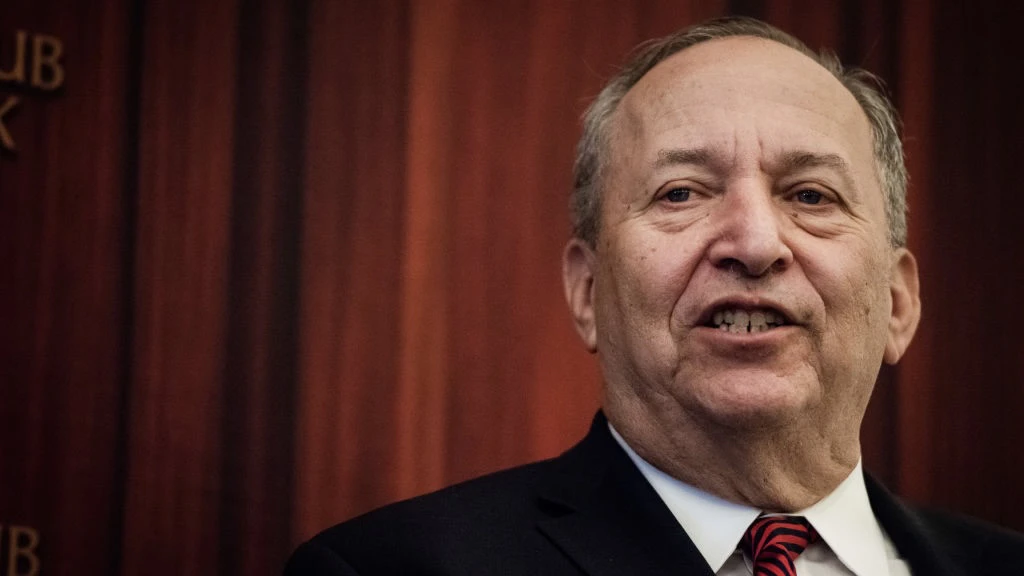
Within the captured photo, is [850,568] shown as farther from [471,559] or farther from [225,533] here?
[225,533]

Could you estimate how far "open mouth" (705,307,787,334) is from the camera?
2.03 meters

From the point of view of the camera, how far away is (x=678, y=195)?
216 cm

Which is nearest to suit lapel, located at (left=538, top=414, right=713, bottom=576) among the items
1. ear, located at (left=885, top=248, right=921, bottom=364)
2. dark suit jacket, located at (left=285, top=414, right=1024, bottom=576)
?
dark suit jacket, located at (left=285, top=414, right=1024, bottom=576)

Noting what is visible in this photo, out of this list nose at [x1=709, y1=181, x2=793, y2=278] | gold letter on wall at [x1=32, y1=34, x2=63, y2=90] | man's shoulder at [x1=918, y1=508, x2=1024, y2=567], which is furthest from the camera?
man's shoulder at [x1=918, y1=508, x2=1024, y2=567]

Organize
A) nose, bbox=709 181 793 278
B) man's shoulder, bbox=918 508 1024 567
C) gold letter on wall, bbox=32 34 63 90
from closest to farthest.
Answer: nose, bbox=709 181 793 278 < gold letter on wall, bbox=32 34 63 90 < man's shoulder, bbox=918 508 1024 567

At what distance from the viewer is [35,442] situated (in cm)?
208

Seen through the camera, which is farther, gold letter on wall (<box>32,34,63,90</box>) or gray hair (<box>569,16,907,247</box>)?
gray hair (<box>569,16,907,247</box>)

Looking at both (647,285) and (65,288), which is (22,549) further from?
(647,285)

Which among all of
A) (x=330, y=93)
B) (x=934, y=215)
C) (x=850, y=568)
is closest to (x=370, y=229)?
(x=330, y=93)

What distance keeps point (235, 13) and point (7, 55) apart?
384 mm

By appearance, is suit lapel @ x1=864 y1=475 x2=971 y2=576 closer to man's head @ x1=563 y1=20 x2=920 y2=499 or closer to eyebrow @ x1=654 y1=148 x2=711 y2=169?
man's head @ x1=563 y1=20 x2=920 y2=499

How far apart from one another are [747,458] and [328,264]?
77 cm

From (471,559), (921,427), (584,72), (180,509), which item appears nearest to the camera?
(471,559)

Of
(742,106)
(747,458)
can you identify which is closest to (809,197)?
(742,106)
